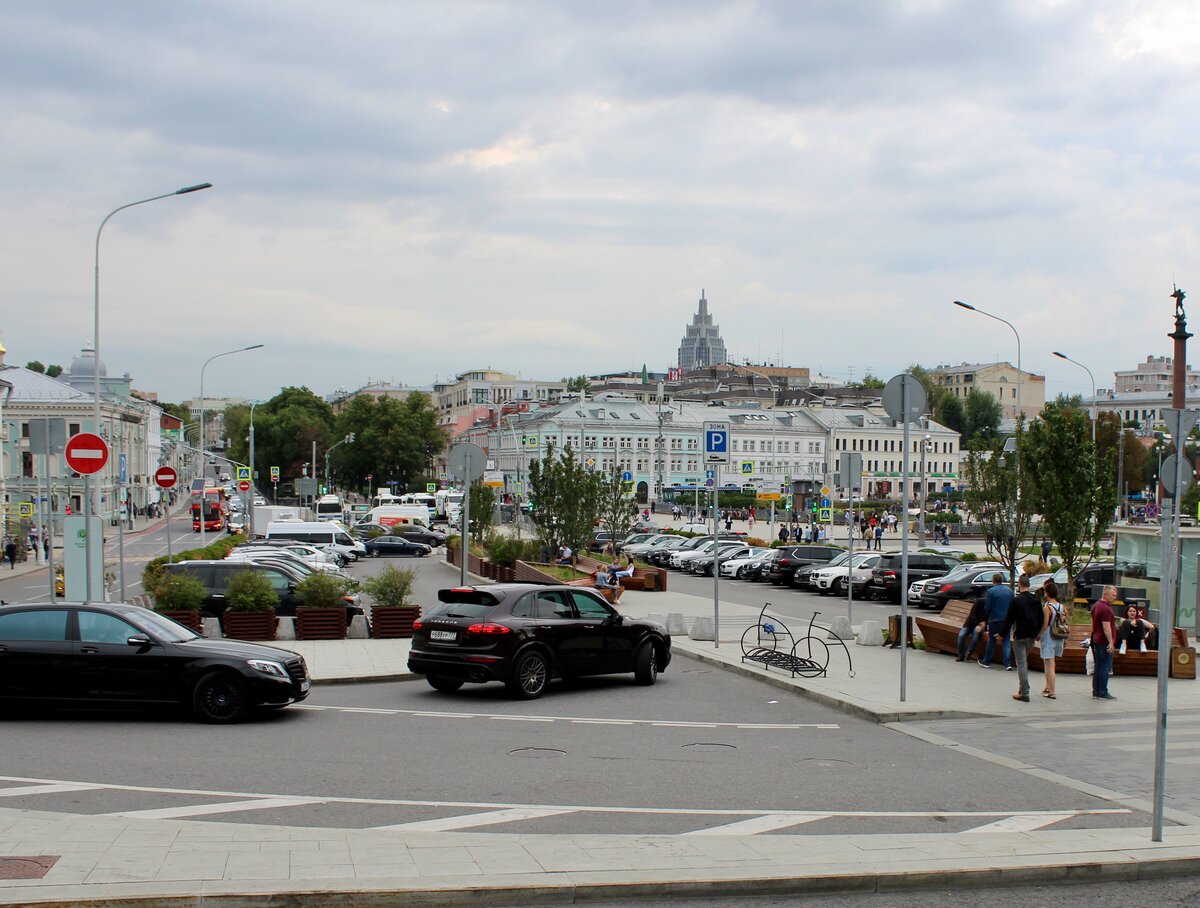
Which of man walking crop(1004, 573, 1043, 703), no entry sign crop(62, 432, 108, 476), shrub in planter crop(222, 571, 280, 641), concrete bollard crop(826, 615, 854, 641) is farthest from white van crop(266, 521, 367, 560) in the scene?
man walking crop(1004, 573, 1043, 703)

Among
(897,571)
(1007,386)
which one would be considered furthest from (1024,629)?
(1007,386)

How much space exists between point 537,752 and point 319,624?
10190mm

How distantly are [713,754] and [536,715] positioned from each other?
2906 millimetres

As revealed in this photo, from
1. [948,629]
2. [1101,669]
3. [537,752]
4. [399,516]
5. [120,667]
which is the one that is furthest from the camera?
[399,516]

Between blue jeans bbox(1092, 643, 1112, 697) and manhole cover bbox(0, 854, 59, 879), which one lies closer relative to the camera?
manhole cover bbox(0, 854, 59, 879)

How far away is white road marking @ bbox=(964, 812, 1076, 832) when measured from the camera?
29.8ft

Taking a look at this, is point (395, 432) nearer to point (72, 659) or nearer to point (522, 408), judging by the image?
point (522, 408)

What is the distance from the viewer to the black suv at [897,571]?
37500 mm

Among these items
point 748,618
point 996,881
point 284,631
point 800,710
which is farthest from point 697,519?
point 996,881

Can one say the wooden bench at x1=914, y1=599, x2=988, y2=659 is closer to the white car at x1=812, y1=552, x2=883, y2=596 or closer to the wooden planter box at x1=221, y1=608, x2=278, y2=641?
the wooden planter box at x1=221, y1=608, x2=278, y2=641

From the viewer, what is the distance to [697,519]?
87.0 m

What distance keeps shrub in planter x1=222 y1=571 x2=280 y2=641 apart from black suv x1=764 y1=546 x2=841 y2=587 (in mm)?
25986

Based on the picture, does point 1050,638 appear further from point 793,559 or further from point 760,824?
point 793,559

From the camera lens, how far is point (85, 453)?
16844 mm
